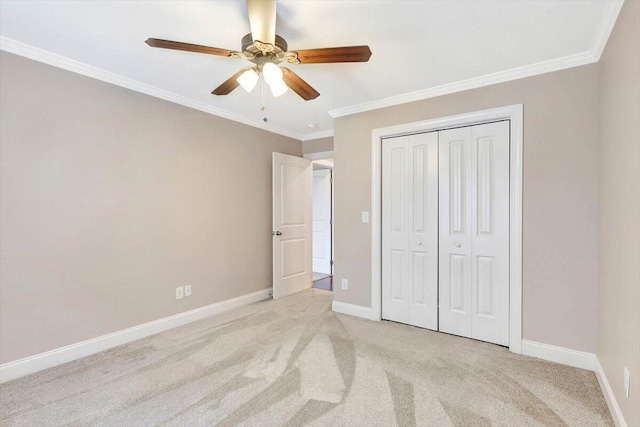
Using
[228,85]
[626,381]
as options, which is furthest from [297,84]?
[626,381]

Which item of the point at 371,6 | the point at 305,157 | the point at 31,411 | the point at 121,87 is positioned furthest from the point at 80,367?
the point at 305,157

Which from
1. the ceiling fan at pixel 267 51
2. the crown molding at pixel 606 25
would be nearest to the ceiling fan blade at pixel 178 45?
the ceiling fan at pixel 267 51

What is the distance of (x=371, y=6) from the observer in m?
1.80

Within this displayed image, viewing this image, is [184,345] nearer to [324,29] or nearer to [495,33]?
[324,29]

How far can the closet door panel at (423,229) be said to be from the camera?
3090 millimetres

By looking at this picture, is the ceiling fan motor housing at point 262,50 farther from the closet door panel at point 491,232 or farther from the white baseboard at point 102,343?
the white baseboard at point 102,343

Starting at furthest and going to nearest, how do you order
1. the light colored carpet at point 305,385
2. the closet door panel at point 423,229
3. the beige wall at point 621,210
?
1. the closet door panel at point 423,229
2. the light colored carpet at point 305,385
3. the beige wall at point 621,210

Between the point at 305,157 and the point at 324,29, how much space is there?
289cm

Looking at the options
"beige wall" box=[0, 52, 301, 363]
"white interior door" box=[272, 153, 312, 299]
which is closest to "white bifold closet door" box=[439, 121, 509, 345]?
"white interior door" box=[272, 153, 312, 299]

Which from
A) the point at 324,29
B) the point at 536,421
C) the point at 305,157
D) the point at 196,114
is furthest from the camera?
the point at 305,157

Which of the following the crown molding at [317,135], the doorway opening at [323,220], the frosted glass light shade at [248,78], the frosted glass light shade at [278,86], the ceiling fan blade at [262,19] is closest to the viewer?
the ceiling fan blade at [262,19]

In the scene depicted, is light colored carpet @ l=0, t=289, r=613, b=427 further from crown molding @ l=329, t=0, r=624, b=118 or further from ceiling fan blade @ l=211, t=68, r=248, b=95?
crown molding @ l=329, t=0, r=624, b=118

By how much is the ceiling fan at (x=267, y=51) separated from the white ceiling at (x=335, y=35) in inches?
8.8

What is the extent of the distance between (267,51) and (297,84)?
15.1 inches
